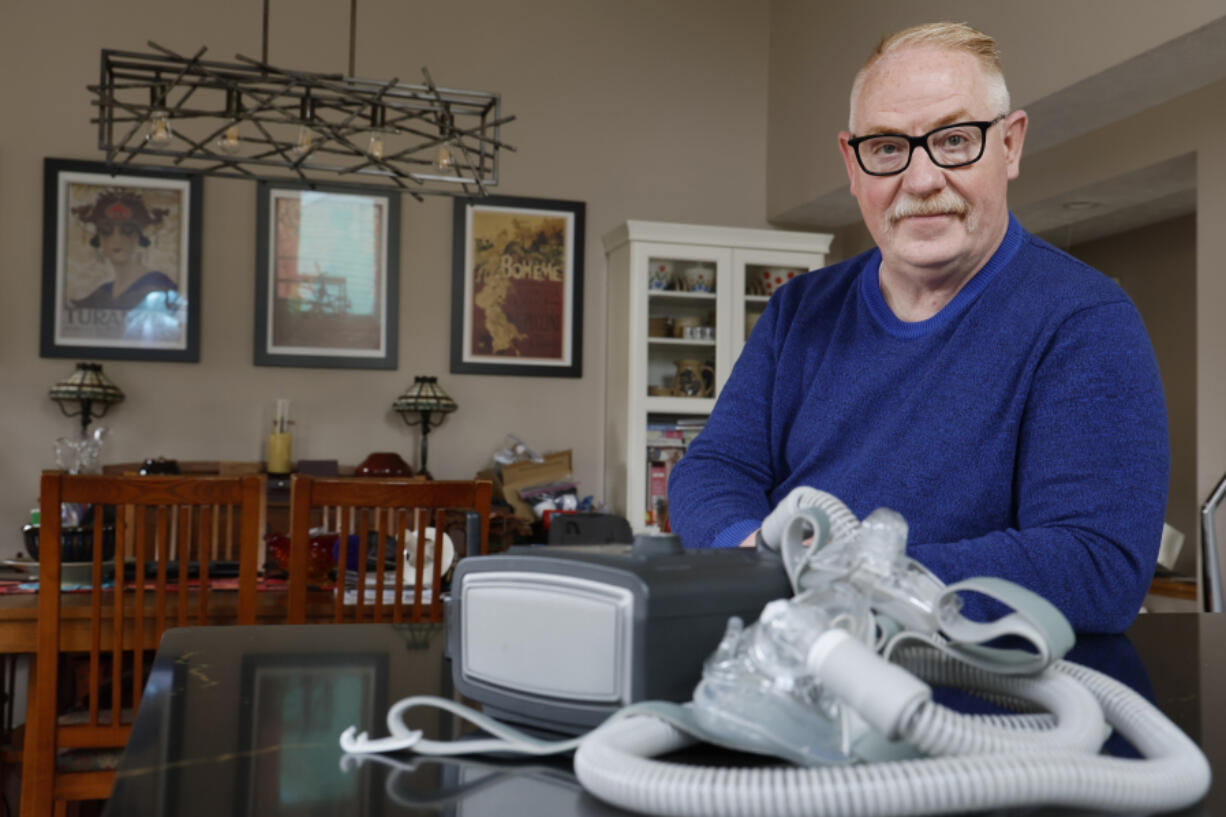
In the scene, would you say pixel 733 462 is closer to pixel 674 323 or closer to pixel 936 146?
pixel 936 146

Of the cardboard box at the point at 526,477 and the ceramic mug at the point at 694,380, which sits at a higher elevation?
the ceramic mug at the point at 694,380

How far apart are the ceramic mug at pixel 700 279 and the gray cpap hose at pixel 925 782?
4.29 m

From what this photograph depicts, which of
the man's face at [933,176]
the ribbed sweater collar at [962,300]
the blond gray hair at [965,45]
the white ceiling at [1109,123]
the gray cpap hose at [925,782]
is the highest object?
the white ceiling at [1109,123]

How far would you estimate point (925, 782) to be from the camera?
1.40 ft

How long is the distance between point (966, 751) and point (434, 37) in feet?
15.7

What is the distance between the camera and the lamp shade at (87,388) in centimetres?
411

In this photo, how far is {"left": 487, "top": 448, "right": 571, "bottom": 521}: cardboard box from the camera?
445 centimetres

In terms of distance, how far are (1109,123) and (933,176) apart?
3.11 metres

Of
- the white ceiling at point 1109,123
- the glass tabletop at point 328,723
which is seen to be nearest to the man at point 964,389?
the glass tabletop at point 328,723

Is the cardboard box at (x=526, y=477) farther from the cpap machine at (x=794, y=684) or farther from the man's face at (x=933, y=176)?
the cpap machine at (x=794, y=684)

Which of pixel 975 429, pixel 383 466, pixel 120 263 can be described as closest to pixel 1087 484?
pixel 975 429

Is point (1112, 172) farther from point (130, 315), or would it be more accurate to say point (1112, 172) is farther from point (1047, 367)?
point (130, 315)

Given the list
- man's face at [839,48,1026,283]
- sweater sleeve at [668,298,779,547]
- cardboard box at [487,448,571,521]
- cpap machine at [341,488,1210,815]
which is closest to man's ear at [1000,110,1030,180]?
man's face at [839,48,1026,283]

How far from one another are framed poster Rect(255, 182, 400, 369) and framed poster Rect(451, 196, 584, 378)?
0.31 meters
